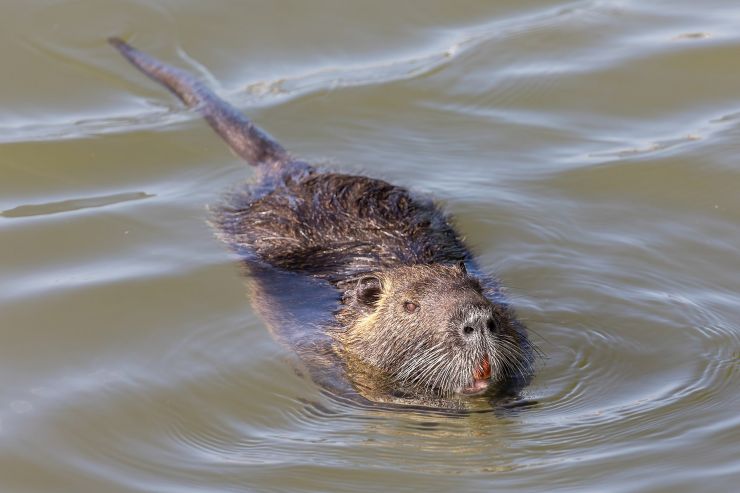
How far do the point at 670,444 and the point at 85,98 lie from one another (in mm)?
5941

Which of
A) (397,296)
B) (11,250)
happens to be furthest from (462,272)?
(11,250)

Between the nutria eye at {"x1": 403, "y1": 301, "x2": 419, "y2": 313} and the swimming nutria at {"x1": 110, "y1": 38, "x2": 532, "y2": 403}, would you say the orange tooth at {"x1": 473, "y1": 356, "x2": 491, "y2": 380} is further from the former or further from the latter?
the nutria eye at {"x1": 403, "y1": 301, "x2": 419, "y2": 313}

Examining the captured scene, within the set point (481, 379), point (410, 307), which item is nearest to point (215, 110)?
point (410, 307)

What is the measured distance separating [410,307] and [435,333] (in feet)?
0.67

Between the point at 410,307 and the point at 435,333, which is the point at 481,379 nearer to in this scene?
the point at 435,333

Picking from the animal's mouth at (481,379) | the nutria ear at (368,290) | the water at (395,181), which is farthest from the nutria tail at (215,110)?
the animal's mouth at (481,379)

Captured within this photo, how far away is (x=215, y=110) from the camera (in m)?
8.71

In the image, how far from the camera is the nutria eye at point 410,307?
601 cm

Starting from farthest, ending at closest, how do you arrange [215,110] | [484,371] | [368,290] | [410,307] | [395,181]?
[215,110]
[395,181]
[368,290]
[410,307]
[484,371]

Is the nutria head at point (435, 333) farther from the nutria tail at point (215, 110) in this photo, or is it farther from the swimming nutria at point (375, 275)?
the nutria tail at point (215, 110)

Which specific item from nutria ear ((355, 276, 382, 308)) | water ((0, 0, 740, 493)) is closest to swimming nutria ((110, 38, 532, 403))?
nutria ear ((355, 276, 382, 308))

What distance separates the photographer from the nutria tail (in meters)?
8.21

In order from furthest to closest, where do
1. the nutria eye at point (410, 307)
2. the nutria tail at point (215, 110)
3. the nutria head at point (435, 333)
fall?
the nutria tail at point (215, 110) → the nutria eye at point (410, 307) → the nutria head at point (435, 333)

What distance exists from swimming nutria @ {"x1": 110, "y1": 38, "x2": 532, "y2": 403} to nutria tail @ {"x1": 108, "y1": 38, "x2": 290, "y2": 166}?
1cm
